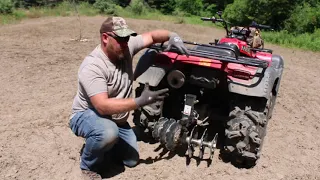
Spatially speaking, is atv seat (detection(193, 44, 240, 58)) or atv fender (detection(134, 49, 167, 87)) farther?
atv seat (detection(193, 44, 240, 58))

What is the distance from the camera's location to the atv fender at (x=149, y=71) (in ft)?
12.4

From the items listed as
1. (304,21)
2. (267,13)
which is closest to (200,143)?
(304,21)

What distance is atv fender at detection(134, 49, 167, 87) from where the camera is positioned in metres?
3.77

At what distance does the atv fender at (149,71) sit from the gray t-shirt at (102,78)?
0.52ft

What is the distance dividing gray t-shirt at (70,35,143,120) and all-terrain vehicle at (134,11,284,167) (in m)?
0.28

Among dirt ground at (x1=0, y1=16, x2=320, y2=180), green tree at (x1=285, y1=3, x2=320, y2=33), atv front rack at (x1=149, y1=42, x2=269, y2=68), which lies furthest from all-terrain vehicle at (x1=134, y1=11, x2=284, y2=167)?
green tree at (x1=285, y1=3, x2=320, y2=33)

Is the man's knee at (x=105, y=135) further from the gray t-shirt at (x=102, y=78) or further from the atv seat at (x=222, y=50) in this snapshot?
the atv seat at (x=222, y=50)

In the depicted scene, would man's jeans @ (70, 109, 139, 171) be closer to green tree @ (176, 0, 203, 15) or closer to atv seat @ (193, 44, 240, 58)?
atv seat @ (193, 44, 240, 58)

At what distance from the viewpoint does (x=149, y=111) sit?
12.9 ft

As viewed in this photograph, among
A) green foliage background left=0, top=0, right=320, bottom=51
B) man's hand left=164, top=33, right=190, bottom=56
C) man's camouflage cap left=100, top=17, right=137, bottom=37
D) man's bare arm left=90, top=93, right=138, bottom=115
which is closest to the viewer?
man's bare arm left=90, top=93, right=138, bottom=115

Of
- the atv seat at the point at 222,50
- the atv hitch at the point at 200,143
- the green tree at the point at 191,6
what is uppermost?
the atv seat at the point at 222,50

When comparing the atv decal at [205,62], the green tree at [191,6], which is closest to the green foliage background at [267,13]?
the green tree at [191,6]

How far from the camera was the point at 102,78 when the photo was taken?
3.37 metres

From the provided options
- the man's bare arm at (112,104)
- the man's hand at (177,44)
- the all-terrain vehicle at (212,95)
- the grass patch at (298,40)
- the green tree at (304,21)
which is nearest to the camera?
the man's bare arm at (112,104)
